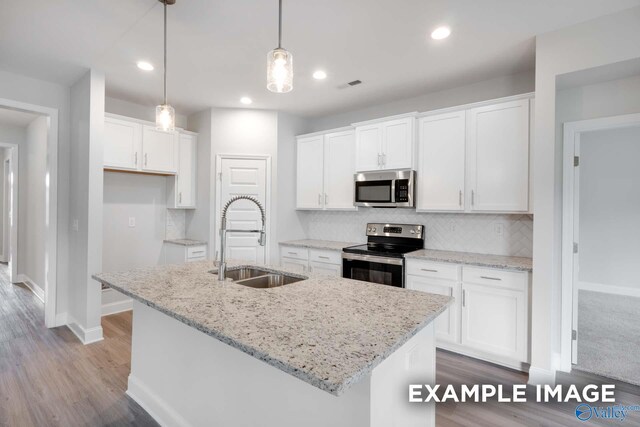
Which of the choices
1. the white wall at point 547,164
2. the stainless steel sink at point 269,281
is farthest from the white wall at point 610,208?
the stainless steel sink at point 269,281

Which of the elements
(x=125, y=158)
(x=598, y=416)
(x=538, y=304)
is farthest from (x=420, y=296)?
(x=125, y=158)

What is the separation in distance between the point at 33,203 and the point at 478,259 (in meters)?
6.03

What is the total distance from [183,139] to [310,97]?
5.87ft

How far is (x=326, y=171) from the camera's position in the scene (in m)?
4.20

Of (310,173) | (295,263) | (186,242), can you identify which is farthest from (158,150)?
(295,263)

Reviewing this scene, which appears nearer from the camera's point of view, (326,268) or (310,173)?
(326,268)

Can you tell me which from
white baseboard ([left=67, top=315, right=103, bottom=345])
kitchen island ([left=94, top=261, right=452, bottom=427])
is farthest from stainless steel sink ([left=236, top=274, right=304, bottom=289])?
white baseboard ([left=67, top=315, right=103, bottom=345])

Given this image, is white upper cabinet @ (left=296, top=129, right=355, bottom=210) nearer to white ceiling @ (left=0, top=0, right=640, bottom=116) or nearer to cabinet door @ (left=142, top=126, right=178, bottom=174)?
white ceiling @ (left=0, top=0, right=640, bottom=116)

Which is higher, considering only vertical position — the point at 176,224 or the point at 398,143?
the point at 398,143

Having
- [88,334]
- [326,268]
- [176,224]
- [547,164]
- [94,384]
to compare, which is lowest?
[94,384]

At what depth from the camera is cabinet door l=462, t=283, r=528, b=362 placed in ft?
8.66

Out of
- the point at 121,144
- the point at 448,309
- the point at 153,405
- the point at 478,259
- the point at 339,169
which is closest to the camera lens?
the point at 153,405

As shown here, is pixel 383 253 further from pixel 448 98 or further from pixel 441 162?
pixel 448 98

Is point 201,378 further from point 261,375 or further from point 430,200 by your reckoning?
point 430,200
